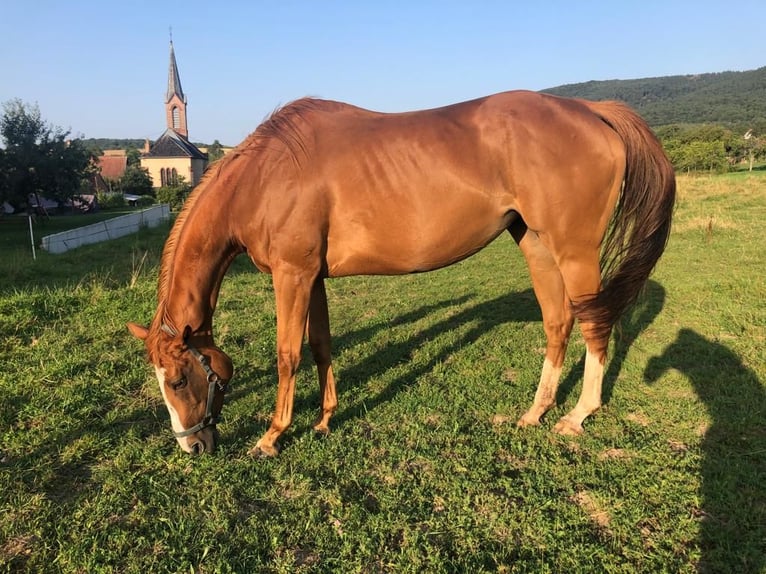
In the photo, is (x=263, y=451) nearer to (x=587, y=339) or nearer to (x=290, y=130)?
(x=290, y=130)

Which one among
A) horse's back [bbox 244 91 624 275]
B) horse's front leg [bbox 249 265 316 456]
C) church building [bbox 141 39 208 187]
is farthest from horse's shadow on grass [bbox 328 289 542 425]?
church building [bbox 141 39 208 187]

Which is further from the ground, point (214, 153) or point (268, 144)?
point (214, 153)

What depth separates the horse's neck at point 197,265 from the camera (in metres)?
3.05

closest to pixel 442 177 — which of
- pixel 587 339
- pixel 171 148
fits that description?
pixel 587 339

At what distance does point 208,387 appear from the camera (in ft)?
9.98

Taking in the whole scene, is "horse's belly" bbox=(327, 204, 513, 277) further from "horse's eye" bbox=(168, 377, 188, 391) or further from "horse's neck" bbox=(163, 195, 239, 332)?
"horse's eye" bbox=(168, 377, 188, 391)

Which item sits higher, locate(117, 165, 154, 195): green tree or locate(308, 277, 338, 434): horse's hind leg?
locate(117, 165, 154, 195): green tree

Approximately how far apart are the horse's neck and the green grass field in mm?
987

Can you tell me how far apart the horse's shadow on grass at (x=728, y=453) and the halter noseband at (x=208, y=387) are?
281cm

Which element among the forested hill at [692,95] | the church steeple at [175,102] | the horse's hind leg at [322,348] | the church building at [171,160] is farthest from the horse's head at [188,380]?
the forested hill at [692,95]

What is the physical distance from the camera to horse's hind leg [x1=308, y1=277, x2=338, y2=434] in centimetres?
358

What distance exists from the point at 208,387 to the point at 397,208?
1.69 meters

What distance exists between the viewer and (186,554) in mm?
2359

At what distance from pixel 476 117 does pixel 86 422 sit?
368 centimetres
